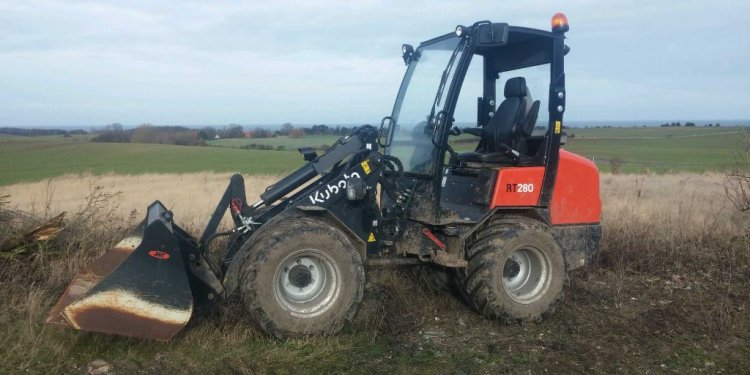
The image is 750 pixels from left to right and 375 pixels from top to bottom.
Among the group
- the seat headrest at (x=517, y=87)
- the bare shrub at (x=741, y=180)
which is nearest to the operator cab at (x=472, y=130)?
the seat headrest at (x=517, y=87)

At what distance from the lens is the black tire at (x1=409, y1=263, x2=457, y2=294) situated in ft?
19.9

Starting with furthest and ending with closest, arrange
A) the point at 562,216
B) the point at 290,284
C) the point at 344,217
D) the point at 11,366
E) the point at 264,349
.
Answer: the point at 562,216 < the point at 344,217 < the point at 290,284 < the point at 264,349 < the point at 11,366

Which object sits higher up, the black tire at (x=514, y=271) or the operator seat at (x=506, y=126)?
the operator seat at (x=506, y=126)

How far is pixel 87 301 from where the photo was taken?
433 centimetres

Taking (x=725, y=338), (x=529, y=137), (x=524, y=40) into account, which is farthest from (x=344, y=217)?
(x=725, y=338)

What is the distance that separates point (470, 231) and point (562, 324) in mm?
1220

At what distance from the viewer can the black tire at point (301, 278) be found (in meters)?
4.72

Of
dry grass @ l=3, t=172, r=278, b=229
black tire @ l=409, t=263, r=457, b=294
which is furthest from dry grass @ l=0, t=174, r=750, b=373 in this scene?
dry grass @ l=3, t=172, r=278, b=229

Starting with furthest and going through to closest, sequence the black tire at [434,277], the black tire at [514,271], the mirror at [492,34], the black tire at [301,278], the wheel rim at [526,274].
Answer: the black tire at [434,277], the wheel rim at [526,274], the black tire at [514,271], the mirror at [492,34], the black tire at [301,278]

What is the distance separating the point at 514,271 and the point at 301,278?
214cm

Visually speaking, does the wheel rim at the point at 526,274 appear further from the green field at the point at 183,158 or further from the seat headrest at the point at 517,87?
the green field at the point at 183,158

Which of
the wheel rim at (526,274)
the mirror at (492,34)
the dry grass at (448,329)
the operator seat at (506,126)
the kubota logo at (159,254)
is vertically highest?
the mirror at (492,34)

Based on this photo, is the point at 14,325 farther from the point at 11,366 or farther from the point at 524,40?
the point at 524,40

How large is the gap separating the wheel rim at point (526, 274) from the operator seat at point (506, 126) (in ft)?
3.17
